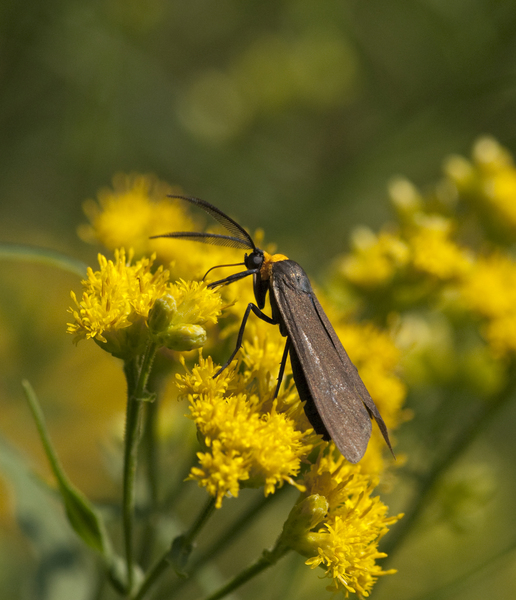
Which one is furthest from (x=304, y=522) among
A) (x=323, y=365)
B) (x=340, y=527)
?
(x=323, y=365)

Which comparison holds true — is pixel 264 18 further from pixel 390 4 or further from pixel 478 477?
pixel 478 477

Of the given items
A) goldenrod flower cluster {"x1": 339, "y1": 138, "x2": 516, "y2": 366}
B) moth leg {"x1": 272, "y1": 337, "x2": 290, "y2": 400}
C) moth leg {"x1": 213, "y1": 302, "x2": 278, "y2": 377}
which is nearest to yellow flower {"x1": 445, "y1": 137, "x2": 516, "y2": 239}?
goldenrod flower cluster {"x1": 339, "y1": 138, "x2": 516, "y2": 366}

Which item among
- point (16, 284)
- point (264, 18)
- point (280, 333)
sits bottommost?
point (280, 333)

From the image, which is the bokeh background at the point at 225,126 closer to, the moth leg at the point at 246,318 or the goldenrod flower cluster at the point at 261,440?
the moth leg at the point at 246,318

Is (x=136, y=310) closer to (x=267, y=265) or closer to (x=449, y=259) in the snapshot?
(x=267, y=265)

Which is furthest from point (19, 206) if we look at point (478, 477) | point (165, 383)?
point (478, 477)

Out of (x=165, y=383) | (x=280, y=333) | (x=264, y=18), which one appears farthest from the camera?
(x=264, y=18)

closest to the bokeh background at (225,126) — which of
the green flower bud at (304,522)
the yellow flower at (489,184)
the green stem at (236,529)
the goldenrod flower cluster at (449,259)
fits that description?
the yellow flower at (489,184)
